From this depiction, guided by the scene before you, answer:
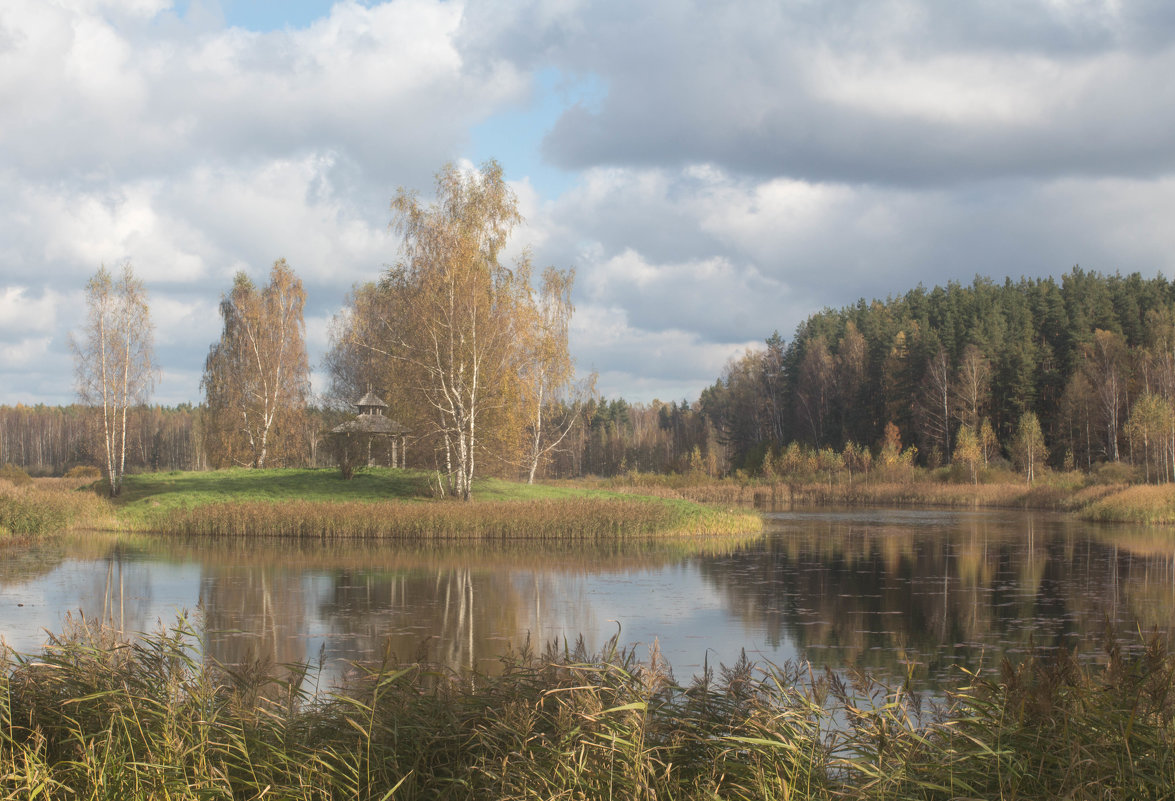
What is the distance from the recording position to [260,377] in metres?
45.3

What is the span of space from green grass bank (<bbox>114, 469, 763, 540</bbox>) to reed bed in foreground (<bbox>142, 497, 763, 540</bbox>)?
0.03 metres

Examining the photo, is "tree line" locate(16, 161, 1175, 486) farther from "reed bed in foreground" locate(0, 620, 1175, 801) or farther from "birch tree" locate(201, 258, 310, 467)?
"reed bed in foreground" locate(0, 620, 1175, 801)

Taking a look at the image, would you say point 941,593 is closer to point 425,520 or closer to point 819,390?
point 425,520

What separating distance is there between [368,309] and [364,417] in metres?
9.76

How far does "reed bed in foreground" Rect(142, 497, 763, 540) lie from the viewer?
2725 cm

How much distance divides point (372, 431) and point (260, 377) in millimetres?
12164

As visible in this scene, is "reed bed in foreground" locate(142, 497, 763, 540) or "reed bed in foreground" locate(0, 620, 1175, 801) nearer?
"reed bed in foreground" locate(0, 620, 1175, 801)

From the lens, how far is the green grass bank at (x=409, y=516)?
27.3m

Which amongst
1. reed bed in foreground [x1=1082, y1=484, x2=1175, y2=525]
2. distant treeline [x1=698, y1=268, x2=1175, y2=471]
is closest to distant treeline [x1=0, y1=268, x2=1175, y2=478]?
distant treeline [x1=698, y1=268, x2=1175, y2=471]

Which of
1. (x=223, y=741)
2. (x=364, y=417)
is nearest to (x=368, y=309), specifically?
(x=364, y=417)

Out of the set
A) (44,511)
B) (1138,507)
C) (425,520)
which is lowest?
(1138,507)

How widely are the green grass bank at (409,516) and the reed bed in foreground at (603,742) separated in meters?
21.8

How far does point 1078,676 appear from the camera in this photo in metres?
4.95

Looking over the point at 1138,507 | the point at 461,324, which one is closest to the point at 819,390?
the point at 1138,507
